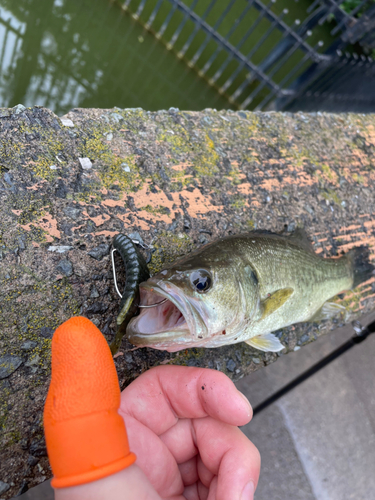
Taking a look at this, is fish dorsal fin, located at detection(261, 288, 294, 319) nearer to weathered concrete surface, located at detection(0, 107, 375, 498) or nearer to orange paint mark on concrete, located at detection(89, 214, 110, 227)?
weathered concrete surface, located at detection(0, 107, 375, 498)

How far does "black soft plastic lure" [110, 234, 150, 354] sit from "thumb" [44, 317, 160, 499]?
43 cm

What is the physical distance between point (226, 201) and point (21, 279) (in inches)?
54.5

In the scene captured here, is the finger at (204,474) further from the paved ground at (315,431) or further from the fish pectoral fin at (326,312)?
the paved ground at (315,431)

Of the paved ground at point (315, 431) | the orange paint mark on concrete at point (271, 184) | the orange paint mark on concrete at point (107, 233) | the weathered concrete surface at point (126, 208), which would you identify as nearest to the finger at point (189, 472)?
the weathered concrete surface at point (126, 208)

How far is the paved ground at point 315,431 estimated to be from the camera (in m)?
3.04

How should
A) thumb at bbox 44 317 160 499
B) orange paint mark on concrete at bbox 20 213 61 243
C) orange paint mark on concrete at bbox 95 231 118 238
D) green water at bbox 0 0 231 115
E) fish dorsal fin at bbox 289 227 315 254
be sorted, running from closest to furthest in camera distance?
thumb at bbox 44 317 160 499
orange paint mark on concrete at bbox 20 213 61 243
orange paint mark on concrete at bbox 95 231 118 238
fish dorsal fin at bbox 289 227 315 254
green water at bbox 0 0 231 115

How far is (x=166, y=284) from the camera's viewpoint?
146 cm

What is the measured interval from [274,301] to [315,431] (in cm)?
222

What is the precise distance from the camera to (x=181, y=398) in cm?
149

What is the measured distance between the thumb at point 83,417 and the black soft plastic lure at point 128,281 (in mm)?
426

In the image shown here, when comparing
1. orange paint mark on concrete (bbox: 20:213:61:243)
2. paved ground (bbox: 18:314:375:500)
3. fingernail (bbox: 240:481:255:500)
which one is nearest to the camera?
fingernail (bbox: 240:481:255:500)

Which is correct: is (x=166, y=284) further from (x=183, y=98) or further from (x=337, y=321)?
(x=183, y=98)

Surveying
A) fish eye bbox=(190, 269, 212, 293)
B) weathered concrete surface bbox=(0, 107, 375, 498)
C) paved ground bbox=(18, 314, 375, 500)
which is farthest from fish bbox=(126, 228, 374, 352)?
paved ground bbox=(18, 314, 375, 500)

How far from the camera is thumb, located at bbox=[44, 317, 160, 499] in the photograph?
0.90 metres
